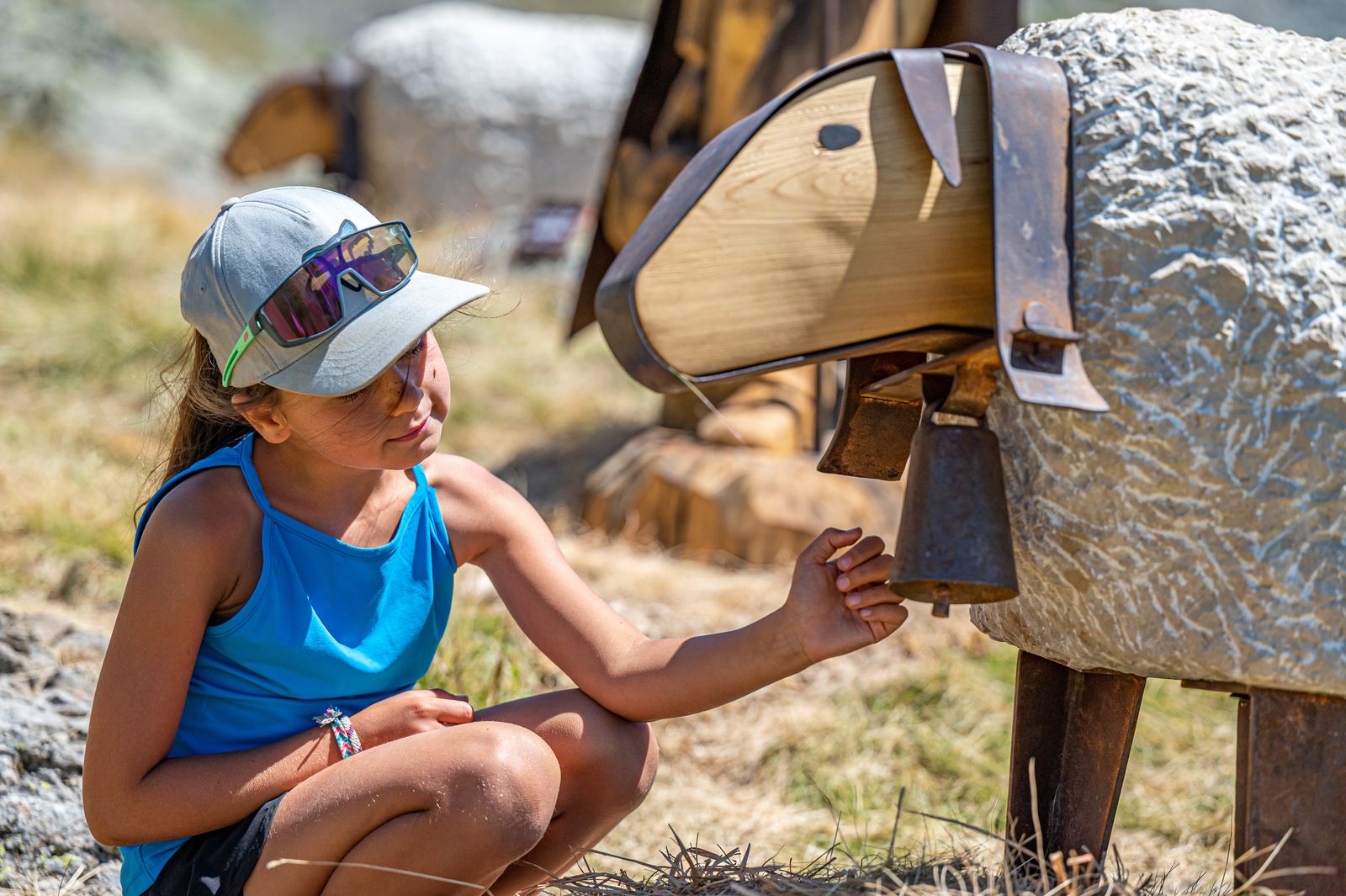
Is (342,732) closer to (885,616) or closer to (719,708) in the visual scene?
(885,616)

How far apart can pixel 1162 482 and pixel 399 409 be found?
99cm

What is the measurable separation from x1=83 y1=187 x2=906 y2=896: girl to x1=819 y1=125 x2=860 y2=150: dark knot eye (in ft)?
1.77

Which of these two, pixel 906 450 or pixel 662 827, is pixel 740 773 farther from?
pixel 906 450

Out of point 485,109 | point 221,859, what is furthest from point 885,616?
point 485,109

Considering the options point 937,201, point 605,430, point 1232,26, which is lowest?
point 605,430

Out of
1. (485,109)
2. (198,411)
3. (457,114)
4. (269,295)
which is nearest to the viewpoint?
(269,295)

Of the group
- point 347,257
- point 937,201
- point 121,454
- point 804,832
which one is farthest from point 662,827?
point 121,454

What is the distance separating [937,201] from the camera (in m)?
1.51

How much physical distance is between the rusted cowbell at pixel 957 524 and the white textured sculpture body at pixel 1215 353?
0.10 m

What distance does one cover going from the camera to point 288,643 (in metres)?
1.83

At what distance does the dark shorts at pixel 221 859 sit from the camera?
69.4 inches

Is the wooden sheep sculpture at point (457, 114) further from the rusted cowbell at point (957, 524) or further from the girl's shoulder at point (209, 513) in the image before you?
the rusted cowbell at point (957, 524)

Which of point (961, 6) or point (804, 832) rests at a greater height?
point (961, 6)

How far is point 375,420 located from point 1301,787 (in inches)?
49.3
